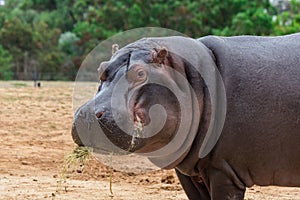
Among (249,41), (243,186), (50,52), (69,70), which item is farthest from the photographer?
(50,52)

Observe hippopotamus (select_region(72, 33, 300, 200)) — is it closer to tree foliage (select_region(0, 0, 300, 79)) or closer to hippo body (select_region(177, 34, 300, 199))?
hippo body (select_region(177, 34, 300, 199))

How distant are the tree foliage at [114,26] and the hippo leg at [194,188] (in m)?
27.1

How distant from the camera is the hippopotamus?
299 centimetres

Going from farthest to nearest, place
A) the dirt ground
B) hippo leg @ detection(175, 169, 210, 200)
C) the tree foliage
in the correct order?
the tree foliage, the dirt ground, hippo leg @ detection(175, 169, 210, 200)

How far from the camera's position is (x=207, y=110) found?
317 cm

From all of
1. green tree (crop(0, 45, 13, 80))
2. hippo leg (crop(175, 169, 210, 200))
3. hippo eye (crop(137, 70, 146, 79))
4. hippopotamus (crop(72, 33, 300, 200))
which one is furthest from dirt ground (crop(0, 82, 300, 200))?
green tree (crop(0, 45, 13, 80))

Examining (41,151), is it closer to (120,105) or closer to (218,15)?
(120,105)

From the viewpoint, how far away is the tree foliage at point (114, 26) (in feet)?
102

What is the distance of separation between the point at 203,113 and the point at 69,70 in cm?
2967

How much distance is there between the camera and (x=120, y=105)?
292 cm

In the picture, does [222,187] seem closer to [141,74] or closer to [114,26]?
[141,74]

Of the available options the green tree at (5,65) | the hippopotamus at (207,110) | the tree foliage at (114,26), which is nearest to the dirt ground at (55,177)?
the hippopotamus at (207,110)

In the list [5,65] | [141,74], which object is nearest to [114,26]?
[5,65]

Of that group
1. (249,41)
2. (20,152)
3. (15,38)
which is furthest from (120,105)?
(15,38)
